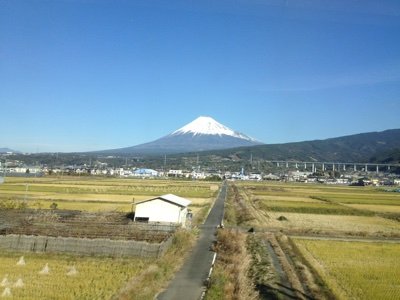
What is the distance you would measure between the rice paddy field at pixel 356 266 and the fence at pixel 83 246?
231 inches

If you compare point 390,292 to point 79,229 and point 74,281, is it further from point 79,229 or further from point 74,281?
point 79,229

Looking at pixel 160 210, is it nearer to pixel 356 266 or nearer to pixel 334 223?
pixel 334 223

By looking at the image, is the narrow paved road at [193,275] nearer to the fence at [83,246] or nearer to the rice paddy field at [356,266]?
the fence at [83,246]

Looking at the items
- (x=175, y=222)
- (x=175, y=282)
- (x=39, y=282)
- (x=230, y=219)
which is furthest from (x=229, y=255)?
(x=230, y=219)

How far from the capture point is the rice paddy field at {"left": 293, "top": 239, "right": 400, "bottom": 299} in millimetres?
13289

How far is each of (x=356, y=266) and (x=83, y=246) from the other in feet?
31.7

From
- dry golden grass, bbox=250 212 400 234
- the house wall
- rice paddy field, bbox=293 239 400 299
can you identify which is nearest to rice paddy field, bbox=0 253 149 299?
rice paddy field, bbox=293 239 400 299

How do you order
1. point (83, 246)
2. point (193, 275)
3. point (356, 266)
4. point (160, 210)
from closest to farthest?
point (193, 275), point (356, 266), point (83, 246), point (160, 210)

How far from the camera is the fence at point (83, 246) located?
16.8m

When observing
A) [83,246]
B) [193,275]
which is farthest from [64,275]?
[193,275]

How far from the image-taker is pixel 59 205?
115 feet

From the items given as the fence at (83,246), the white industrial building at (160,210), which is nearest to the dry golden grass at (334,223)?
the white industrial building at (160,210)

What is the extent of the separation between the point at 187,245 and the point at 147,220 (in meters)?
7.11

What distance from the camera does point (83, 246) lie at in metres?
17.0
